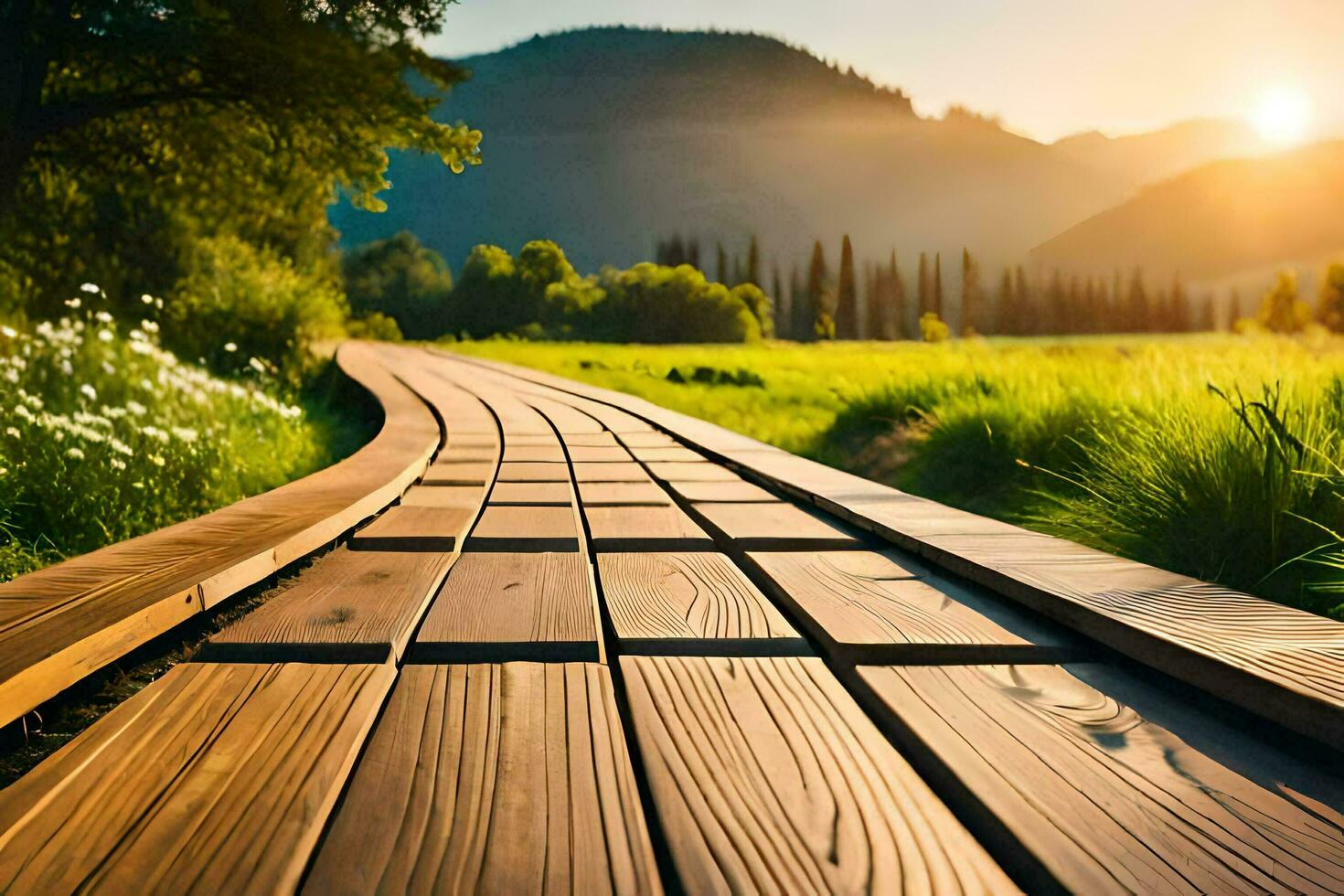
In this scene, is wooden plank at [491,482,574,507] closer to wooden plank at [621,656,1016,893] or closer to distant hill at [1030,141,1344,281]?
wooden plank at [621,656,1016,893]

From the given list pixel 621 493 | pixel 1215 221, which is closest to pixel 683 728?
pixel 621 493

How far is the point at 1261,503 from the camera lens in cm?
247

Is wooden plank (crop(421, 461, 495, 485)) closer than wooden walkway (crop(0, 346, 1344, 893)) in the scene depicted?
No

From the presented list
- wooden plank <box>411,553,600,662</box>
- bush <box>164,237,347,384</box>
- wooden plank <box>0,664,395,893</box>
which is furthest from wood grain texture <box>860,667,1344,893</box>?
bush <box>164,237,347,384</box>

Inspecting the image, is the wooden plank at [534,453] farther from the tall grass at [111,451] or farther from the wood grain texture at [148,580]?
the tall grass at [111,451]

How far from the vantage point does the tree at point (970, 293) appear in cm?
9762

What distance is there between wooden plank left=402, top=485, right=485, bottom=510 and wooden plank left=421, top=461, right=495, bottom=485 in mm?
103

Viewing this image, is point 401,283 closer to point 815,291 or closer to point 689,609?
point 815,291

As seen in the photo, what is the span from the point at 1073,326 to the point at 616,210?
95.0 metres

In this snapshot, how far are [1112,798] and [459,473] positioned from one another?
317 cm

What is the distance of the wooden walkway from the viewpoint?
0.90 m

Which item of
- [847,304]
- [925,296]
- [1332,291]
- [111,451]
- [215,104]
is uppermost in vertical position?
[925,296]

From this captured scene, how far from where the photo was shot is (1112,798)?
103 cm

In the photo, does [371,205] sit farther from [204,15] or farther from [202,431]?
[202,431]
